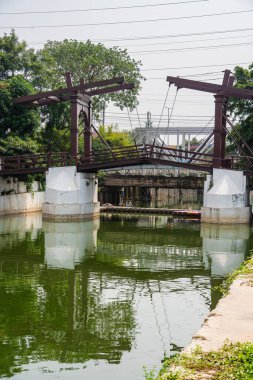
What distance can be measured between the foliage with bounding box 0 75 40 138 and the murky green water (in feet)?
40.0

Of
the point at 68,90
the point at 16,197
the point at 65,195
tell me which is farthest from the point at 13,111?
the point at 65,195

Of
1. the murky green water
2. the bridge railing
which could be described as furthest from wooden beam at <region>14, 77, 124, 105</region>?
the murky green water

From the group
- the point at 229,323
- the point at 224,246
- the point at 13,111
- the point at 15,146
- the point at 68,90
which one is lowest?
the point at 224,246

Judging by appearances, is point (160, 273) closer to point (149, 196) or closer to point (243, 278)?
point (243, 278)

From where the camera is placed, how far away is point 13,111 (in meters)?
38.1

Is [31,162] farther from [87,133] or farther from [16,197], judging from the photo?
[87,133]

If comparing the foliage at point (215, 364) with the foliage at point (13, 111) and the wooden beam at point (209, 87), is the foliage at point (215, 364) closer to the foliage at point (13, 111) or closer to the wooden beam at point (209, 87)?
the wooden beam at point (209, 87)

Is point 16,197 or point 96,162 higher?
point 96,162

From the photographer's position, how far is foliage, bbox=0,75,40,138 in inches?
1479

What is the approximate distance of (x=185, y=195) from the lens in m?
76.2

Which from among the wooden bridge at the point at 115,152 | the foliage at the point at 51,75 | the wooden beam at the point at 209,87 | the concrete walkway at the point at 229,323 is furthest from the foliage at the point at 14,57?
the concrete walkway at the point at 229,323

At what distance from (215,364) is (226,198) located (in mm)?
25237

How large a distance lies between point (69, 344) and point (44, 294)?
4046 millimetres

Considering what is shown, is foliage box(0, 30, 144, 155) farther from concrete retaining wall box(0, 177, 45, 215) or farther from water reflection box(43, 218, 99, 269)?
water reflection box(43, 218, 99, 269)
